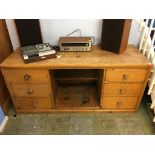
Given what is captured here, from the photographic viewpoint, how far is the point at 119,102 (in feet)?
5.14

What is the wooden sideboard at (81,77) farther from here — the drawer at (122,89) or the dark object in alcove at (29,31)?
the dark object in alcove at (29,31)

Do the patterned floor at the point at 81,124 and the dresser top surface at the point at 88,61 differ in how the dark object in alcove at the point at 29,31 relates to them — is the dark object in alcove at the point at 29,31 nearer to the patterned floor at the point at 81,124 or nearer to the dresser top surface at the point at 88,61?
the dresser top surface at the point at 88,61

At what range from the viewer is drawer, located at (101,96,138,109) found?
1540mm

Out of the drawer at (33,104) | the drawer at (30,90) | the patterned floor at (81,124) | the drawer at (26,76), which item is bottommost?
the patterned floor at (81,124)

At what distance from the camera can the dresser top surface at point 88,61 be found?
4.28ft

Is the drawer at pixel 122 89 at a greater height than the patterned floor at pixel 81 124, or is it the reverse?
the drawer at pixel 122 89

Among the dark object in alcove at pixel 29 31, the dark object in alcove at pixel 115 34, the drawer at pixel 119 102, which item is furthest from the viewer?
the drawer at pixel 119 102

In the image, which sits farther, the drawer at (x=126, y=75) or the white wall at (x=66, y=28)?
the white wall at (x=66, y=28)

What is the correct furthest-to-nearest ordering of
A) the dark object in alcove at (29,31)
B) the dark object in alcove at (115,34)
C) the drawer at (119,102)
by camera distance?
the drawer at (119,102), the dark object in alcove at (29,31), the dark object in alcove at (115,34)

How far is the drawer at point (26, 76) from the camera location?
135 centimetres

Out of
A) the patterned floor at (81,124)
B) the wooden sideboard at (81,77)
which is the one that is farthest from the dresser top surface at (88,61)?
the patterned floor at (81,124)

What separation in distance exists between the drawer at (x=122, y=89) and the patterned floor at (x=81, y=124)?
27 centimetres
